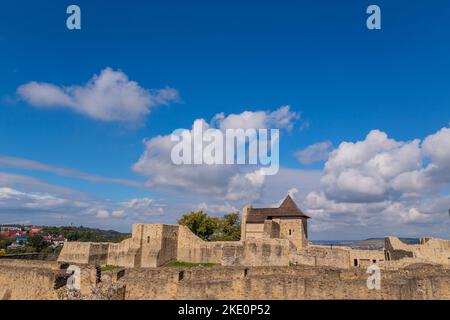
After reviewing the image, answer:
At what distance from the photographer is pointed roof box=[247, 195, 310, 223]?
1467 inches

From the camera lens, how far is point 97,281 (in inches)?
566

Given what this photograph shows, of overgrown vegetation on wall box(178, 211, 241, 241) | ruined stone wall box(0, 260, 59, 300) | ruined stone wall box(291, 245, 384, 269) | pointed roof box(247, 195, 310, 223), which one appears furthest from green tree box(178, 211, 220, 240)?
ruined stone wall box(0, 260, 59, 300)

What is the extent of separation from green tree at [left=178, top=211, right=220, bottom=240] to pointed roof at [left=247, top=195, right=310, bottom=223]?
31.9ft

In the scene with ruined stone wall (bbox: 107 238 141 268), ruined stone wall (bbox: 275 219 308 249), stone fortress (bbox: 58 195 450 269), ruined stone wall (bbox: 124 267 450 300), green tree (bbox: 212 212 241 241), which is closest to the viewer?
ruined stone wall (bbox: 124 267 450 300)

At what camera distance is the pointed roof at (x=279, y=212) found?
122ft

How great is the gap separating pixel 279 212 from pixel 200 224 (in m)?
12.9

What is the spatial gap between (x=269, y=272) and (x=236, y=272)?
148 centimetres

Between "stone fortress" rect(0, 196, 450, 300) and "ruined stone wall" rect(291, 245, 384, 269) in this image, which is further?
"ruined stone wall" rect(291, 245, 384, 269)

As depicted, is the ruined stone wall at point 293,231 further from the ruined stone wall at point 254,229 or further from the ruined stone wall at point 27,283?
the ruined stone wall at point 27,283

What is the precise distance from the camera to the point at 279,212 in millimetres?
38000

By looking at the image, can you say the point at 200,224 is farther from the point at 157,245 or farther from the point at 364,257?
the point at 364,257

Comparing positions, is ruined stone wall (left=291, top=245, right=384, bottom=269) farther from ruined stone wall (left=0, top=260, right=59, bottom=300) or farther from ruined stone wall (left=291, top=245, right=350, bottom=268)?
ruined stone wall (left=0, top=260, right=59, bottom=300)
